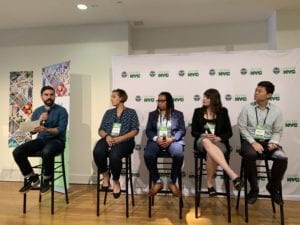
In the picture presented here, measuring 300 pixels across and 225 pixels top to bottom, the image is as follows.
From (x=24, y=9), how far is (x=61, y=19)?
1.84 ft

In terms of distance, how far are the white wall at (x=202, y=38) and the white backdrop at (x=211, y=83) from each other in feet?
2.58

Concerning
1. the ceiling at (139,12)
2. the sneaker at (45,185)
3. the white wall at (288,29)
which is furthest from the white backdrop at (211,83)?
the sneaker at (45,185)

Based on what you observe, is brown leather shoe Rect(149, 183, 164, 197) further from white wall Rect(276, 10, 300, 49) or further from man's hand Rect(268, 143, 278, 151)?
white wall Rect(276, 10, 300, 49)

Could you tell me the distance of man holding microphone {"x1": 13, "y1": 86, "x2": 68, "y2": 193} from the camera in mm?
3305

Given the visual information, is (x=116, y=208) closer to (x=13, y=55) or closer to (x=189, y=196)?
(x=189, y=196)

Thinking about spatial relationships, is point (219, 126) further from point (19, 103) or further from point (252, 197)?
point (19, 103)

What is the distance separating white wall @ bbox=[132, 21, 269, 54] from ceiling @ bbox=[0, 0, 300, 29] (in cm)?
13

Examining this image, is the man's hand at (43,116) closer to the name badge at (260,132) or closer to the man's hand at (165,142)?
the man's hand at (165,142)

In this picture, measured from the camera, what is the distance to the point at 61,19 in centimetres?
449

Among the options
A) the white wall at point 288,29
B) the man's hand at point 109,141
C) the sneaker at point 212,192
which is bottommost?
the sneaker at point 212,192

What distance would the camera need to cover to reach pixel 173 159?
311 cm

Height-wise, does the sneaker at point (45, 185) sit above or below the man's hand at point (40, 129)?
below

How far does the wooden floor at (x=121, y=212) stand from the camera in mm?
3020

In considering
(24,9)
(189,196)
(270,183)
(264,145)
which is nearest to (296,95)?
(264,145)
